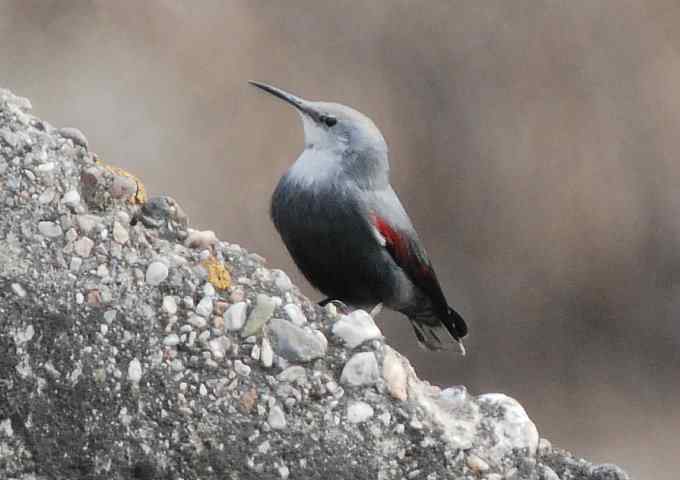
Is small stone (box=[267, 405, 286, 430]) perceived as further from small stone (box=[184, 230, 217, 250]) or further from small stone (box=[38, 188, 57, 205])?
small stone (box=[38, 188, 57, 205])

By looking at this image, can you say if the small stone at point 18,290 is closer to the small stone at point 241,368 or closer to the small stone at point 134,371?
the small stone at point 134,371

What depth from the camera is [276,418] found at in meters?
2.38

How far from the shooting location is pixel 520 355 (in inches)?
340

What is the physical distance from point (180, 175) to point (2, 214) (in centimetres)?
558

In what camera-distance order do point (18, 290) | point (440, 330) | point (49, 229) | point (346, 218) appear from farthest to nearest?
point (440, 330) → point (346, 218) → point (49, 229) → point (18, 290)

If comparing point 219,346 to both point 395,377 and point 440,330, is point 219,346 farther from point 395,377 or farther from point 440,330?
point 440,330

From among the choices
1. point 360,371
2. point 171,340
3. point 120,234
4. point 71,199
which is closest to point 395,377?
point 360,371

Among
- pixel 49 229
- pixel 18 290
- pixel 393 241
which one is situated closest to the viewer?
pixel 18 290

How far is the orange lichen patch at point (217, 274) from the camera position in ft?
8.27

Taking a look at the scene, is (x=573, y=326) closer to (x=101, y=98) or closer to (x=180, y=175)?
(x=180, y=175)

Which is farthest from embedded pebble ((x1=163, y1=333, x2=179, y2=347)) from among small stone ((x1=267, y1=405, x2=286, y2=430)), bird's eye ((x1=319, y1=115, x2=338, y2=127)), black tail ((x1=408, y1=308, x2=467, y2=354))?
black tail ((x1=408, y1=308, x2=467, y2=354))

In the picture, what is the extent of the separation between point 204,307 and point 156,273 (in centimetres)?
11

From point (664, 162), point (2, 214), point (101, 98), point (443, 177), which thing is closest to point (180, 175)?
point (101, 98)

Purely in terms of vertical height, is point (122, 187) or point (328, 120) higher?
point (328, 120)
